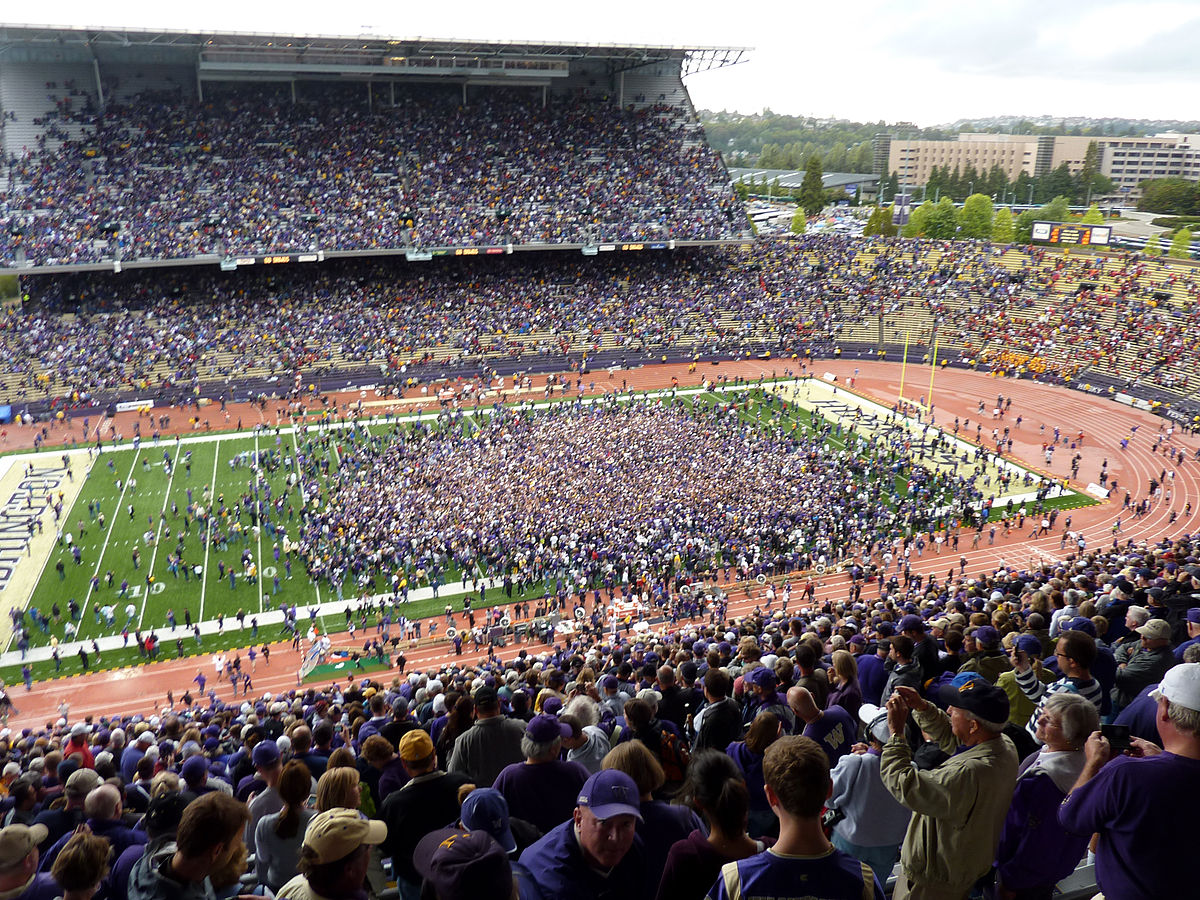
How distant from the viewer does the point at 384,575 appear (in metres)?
28.8

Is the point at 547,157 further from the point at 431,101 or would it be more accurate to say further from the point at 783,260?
the point at 783,260

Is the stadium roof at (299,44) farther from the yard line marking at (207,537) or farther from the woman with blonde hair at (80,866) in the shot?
Answer: the woman with blonde hair at (80,866)

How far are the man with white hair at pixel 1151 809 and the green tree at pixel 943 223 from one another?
92.3m

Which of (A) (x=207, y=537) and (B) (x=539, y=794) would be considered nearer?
(B) (x=539, y=794)

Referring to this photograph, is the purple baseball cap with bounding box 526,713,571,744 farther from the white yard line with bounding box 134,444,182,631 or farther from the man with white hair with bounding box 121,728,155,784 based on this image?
the white yard line with bounding box 134,444,182,631

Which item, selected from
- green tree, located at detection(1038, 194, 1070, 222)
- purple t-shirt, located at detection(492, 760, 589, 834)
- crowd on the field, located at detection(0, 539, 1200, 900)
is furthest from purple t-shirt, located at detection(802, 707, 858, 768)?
green tree, located at detection(1038, 194, 1070, 222)

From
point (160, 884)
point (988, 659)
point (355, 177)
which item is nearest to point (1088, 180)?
point (355, 177)

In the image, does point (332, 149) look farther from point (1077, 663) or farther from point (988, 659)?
point (1077, 663)

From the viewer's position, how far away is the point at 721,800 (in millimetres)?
4352

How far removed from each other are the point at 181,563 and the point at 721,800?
2934 cm

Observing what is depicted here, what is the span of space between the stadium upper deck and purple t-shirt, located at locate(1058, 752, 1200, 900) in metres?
55.8

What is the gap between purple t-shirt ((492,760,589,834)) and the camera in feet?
18.9

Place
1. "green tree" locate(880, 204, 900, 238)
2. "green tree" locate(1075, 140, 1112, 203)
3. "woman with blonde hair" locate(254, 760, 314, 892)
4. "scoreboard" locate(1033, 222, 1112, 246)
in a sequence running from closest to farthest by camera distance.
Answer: "woman with blonde hair" locate(254, 760, 314, 892) → "scoreboard" locate(1033, 222, 1112, 246) → "green tree" locate(880, 204, 900, 238) → "green tree" locate(1075, 140, 1112, 203)

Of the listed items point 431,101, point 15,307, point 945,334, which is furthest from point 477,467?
point 431,101
